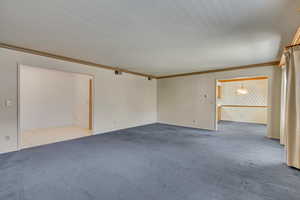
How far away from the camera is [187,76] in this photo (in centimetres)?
645

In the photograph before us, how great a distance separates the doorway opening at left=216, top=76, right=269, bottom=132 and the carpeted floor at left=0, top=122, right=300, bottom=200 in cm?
441

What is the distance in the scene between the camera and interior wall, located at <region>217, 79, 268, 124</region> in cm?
738

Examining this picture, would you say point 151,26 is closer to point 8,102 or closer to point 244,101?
point 8,102

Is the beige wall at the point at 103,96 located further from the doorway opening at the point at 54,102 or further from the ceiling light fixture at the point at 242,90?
the ceiling light fixture at the point at 242,90

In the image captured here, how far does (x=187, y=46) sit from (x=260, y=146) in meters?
3.33

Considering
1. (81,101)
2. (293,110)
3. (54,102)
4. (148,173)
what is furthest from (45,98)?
(293,110)

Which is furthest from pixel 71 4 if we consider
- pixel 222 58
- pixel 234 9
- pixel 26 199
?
pixel 222 58

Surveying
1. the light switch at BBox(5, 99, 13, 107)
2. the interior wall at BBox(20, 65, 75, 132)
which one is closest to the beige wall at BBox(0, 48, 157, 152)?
the light switch at BBox(5, 99, 13, 107)

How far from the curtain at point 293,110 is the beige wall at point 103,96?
4.97m

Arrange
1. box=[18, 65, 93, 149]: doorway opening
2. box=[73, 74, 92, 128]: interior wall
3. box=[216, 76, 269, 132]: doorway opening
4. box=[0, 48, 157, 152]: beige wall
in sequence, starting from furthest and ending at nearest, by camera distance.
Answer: box=[216, 76, 269, 132]: doorway opening
box=[73, 74, 92, 128]: interior wall
box=[18, 65, 93, 149]: doorway opening
box=[0, 48, 157, 152]: beige wall

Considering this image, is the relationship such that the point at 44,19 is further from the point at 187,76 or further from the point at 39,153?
the point at 187,76

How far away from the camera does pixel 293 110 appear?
2.63 meters

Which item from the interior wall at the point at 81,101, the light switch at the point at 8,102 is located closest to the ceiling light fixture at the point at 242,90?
the interior wall at the point at 81,101

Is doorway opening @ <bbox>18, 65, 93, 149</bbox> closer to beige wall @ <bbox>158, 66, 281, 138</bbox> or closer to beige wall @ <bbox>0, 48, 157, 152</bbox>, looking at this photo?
beige wall @ <bbox>0, 48, 157, 152</bbox>
